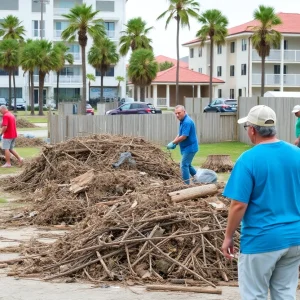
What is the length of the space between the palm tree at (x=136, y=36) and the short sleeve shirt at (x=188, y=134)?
5846 cm

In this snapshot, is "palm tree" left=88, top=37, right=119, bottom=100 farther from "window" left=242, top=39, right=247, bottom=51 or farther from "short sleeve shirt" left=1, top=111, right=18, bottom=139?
"short sleeve shirt" left=1, top=111, right=18, bottom=139

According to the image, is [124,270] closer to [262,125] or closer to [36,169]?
[262,125]

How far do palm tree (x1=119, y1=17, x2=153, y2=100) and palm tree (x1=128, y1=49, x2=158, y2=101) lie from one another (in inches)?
193

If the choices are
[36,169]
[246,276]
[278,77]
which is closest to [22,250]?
[246,276]

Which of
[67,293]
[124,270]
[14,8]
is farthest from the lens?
[14,8]

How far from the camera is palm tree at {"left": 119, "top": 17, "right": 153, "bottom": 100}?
72.8 m

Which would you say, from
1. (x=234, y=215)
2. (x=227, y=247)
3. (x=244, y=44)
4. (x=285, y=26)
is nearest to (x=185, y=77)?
(x=244, y=44)

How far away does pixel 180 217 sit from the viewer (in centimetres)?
877

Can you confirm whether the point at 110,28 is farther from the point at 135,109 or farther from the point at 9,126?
the point at 9,126

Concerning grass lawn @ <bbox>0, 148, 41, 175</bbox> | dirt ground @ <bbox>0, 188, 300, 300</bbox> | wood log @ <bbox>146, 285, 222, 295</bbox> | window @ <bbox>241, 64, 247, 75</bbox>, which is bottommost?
grass lawn @ <bbox>0, 148, 41, 175</bbox>

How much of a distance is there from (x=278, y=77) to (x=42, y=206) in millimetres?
65797

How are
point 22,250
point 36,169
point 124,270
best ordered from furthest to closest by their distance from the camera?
point 36,169 < point 22,250 < point 124,270

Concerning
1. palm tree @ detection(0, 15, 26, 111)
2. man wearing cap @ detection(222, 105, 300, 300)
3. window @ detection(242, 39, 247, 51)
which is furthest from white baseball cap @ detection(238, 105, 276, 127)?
palm tree @ detection(0, 15, 26, 111)

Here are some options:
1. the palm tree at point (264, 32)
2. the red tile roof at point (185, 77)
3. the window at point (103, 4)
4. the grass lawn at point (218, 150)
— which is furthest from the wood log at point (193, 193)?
the window at point (103, 4)
